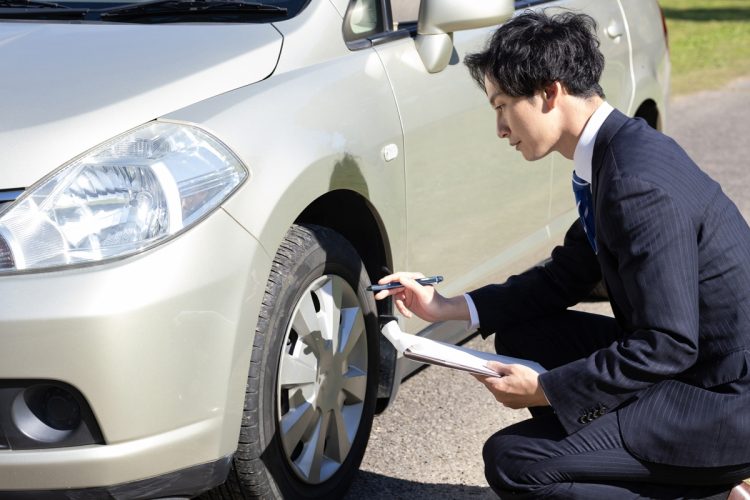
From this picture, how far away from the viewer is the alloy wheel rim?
293 cm

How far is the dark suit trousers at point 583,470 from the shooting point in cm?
257

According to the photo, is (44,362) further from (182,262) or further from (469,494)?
(469,494)

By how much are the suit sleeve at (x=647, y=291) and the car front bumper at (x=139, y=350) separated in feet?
2.54

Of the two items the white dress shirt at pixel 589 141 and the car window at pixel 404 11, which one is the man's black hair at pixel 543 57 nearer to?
the white dress shirt at pixel 589 141

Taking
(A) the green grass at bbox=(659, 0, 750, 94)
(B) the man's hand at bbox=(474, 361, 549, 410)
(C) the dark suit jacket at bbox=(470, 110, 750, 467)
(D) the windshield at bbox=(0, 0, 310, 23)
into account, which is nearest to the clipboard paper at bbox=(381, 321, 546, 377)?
(B) the man's hand at bbox=(474, 361, 549, 410)

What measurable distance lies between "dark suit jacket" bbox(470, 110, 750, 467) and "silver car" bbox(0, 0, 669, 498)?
688 millimetres

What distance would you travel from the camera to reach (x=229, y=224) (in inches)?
101

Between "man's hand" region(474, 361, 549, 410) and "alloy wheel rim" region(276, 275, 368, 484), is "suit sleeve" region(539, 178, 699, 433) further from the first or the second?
"alloy wheel rim" region(276, 275, 368, 484)

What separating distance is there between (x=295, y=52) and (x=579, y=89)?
76 cm

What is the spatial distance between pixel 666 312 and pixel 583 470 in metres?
0.41

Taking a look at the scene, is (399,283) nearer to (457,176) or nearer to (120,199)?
(457,176)

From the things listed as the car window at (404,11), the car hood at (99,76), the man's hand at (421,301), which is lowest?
the man's hand at (421,301)

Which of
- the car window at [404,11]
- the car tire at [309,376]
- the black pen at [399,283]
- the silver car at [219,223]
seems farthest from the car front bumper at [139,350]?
the car window at [404,11]

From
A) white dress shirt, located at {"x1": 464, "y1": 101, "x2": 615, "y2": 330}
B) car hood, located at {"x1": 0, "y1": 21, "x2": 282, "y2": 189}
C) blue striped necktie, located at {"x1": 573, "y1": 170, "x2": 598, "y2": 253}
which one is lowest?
blue striped necktie, located at {"x1": 573, "y1": 170, "x2": 598, "y2": 253}
